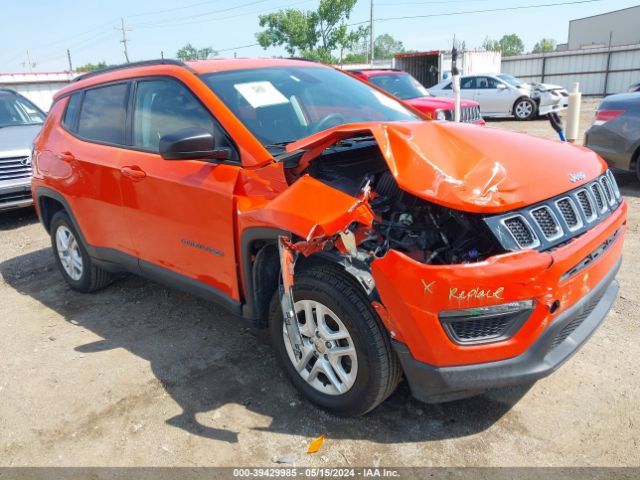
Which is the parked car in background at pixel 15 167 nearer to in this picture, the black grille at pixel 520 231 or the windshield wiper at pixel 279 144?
the windshield wiper at pixel 279 144

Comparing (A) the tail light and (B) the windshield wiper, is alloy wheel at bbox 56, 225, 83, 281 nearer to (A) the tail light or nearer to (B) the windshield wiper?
(B) the windshield wiper

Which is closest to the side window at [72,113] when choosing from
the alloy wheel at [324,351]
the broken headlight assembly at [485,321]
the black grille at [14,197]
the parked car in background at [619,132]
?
the alloy wheel at [324,351]

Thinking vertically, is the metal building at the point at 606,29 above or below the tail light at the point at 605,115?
above

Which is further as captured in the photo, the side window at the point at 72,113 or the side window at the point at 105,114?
the side window at the point at 72,113

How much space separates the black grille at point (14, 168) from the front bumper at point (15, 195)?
110mm

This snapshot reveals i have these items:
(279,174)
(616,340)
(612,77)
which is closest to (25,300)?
(279,174)

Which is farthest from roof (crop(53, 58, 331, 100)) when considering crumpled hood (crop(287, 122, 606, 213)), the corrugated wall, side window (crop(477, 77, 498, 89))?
the corrugated wall

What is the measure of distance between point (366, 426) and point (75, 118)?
3512mm

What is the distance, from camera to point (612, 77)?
82.6 ft

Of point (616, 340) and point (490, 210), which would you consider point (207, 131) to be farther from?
point (616, 340)

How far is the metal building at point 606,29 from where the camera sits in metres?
47.2

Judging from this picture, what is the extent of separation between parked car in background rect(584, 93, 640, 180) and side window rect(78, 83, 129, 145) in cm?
602

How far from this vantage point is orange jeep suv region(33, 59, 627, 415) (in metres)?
2.23

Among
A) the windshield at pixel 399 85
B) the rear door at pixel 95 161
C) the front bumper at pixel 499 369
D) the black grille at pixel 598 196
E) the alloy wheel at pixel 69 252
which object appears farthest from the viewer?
the windshield at pixel 399 85
